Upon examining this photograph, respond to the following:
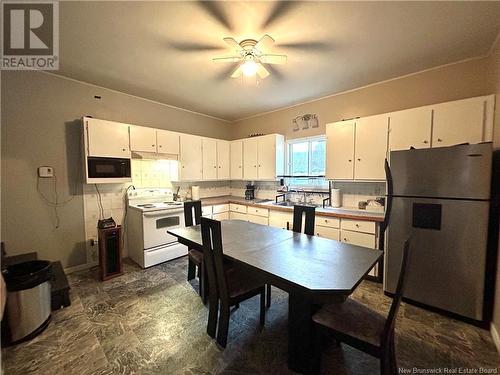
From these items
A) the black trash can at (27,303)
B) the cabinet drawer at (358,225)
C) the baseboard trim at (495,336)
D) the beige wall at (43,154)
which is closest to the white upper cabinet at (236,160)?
the beige wall at (43,154)

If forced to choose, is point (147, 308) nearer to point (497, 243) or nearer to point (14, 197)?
point (14, 197)

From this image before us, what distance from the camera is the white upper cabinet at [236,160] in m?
4.59

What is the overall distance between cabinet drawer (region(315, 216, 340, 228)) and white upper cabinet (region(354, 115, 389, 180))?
694 mm

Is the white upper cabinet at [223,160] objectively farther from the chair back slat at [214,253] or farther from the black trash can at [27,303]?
the black trash can at [27,303]

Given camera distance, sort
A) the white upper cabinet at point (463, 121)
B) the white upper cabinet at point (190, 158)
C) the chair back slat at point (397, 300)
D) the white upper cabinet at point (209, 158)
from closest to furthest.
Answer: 1. the chair back slat at point (397, 300)
2. the white upper cabinet at point (463, 121)
3. the white upper cabinet at point (190, 158)
4. the white upper cabinet at point (209, 158)

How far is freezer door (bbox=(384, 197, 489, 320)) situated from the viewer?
1.94m

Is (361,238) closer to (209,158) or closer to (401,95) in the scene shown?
(401,95)

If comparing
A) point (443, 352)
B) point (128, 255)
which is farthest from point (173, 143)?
point (443, 352)

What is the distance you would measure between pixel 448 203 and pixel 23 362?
384 cm

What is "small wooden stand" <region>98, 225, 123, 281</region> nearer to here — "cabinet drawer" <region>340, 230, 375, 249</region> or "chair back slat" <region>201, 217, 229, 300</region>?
"chair back slat" <region>201, 217, 229, 300</region>

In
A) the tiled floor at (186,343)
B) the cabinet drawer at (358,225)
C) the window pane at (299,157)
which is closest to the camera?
the tiled floor at (186,343)

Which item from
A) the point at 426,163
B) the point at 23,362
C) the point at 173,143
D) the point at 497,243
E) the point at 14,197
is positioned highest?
the point at 173,143

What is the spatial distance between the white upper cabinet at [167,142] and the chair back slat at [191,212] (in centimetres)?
132

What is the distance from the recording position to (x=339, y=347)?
172cm
